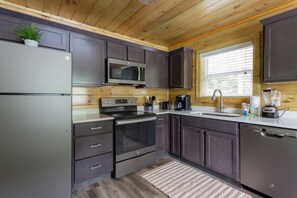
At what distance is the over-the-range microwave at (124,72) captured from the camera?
245cm

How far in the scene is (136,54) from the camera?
2.83m

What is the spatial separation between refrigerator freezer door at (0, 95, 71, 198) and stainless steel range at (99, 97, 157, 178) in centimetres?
73

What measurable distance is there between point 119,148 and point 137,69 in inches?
54.6

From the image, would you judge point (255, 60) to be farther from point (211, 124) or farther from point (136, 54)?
point (136, 54)

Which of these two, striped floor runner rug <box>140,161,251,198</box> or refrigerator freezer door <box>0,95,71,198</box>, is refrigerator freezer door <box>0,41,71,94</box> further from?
striped floor runner rug <box>140,161,251,198</box>

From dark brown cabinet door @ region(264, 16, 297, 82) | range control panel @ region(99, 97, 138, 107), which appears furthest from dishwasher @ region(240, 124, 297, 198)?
range control panel @ region(99, 97, 138, 107)

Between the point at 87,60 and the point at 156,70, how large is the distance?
4.56 feet

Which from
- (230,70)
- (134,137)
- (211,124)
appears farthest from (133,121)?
(230,70)

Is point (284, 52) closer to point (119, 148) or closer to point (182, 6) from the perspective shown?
point (182, 6)

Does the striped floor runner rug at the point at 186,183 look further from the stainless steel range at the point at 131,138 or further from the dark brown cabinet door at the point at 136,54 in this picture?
the dark brown cabinet door at the point at 136,54

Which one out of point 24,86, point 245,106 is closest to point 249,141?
point 245,106

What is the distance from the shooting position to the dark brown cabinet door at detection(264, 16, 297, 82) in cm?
171

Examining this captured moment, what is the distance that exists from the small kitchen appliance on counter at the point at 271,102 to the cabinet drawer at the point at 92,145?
7.02ft

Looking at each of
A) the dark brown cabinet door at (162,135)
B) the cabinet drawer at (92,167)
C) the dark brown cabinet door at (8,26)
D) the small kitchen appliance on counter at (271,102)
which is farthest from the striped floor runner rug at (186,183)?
the dark brown cabinet door at (8,26)
